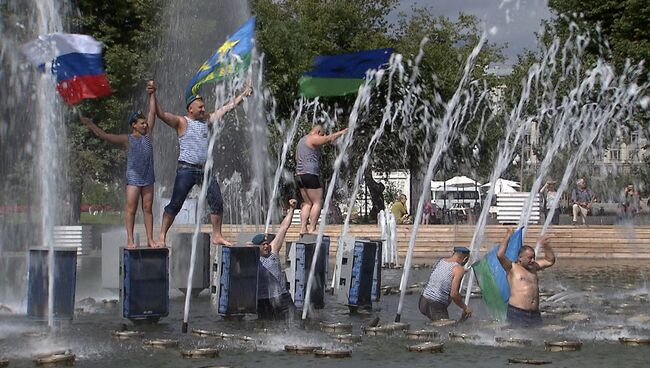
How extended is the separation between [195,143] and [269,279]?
5.40 ft

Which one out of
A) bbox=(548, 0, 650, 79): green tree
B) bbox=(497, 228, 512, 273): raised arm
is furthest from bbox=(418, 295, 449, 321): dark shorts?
bbox=(548, 0, 650, 79): green tree

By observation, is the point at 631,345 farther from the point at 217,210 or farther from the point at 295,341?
the point at 217,210

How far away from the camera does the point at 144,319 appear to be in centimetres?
1207

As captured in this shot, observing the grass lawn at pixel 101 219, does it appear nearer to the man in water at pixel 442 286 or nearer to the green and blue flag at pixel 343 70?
the green and blue flag at pixel 343 70

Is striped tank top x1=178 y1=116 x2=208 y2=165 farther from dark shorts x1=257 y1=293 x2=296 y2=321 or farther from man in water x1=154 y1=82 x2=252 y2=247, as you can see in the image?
dark shorts x1=257 y1=293 x2=296 y2=321

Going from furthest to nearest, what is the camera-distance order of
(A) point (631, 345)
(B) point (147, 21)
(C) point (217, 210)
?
(B) point (147, 21) < (C) point (217, 210) < (A) point (631, 345)

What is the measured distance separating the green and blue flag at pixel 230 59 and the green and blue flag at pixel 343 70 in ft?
3.07

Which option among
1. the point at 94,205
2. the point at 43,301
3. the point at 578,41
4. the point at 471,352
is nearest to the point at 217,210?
the point at 43,301

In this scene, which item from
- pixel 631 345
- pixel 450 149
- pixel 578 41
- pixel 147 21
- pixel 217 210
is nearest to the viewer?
pixel 631 345

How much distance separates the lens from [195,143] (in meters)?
12.9

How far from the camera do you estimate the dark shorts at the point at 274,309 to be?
41.8 feet

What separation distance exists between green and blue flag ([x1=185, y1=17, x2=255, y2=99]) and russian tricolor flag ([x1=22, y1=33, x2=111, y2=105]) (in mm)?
1056

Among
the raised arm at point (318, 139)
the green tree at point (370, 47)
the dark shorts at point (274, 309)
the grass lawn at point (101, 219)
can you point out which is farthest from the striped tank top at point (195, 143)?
the green tree at point (370, 47)

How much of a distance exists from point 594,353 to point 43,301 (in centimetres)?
519
